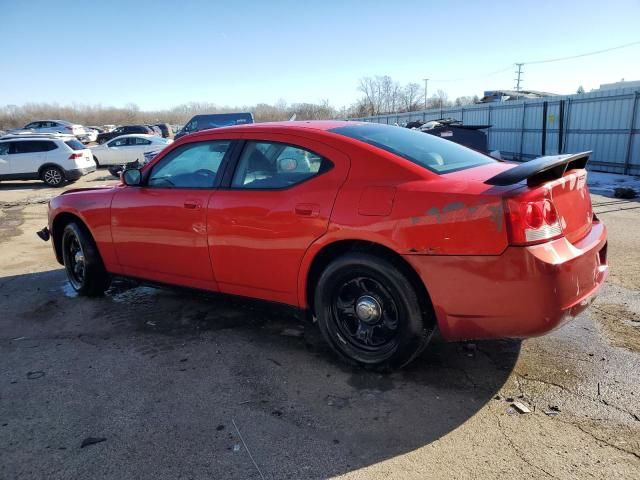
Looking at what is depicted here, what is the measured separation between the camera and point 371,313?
10.2 feet

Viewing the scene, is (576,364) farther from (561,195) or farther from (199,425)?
(199,425)

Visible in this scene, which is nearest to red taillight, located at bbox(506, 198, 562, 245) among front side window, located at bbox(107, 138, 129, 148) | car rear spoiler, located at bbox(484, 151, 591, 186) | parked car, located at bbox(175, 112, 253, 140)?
car rear spoiler, located at bbox(484, 151, 591, 186)

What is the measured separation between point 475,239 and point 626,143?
1433 centimetres

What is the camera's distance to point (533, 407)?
275 centimetres

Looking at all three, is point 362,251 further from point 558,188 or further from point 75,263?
point 75,263

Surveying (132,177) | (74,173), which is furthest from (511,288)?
(74,173)

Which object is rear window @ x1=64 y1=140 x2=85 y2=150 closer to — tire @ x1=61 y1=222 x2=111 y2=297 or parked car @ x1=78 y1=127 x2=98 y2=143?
tire @ x1=61 y1=222 x2=111 y2=297

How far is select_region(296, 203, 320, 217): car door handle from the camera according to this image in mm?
3162

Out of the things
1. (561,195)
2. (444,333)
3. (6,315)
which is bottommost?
(6,315)

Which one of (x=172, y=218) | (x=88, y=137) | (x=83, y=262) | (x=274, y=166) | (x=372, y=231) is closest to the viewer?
(x=372, y=231)

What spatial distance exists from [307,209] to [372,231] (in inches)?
19.9

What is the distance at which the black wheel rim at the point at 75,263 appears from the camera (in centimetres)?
504

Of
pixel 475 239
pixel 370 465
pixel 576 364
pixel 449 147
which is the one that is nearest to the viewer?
pixel 370 465

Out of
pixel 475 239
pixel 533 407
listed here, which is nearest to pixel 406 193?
pixel 475 239
